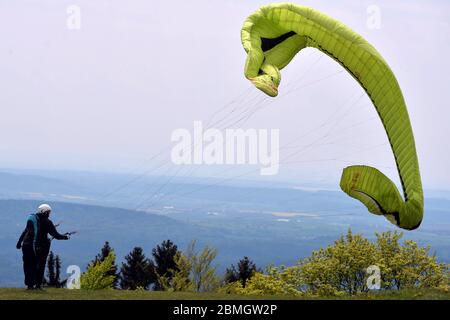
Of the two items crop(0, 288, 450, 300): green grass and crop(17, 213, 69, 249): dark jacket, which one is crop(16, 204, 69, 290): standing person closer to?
crop(17, 213, 69, 249): dark jacket

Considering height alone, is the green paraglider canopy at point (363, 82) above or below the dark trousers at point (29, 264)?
Answer: above

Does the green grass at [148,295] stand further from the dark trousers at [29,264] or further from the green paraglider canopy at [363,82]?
the green paraglider canopy at [363,82]

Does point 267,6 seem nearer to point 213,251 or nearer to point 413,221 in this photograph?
point 413,221

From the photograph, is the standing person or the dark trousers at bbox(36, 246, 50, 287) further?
the dark trousers at bbox(36, 246, 50, 287)

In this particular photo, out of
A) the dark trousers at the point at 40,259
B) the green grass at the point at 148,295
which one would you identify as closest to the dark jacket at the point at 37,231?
the dark trousers at the point at 40,259

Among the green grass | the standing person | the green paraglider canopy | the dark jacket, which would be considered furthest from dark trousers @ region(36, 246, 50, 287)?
the green paraglider canopy
